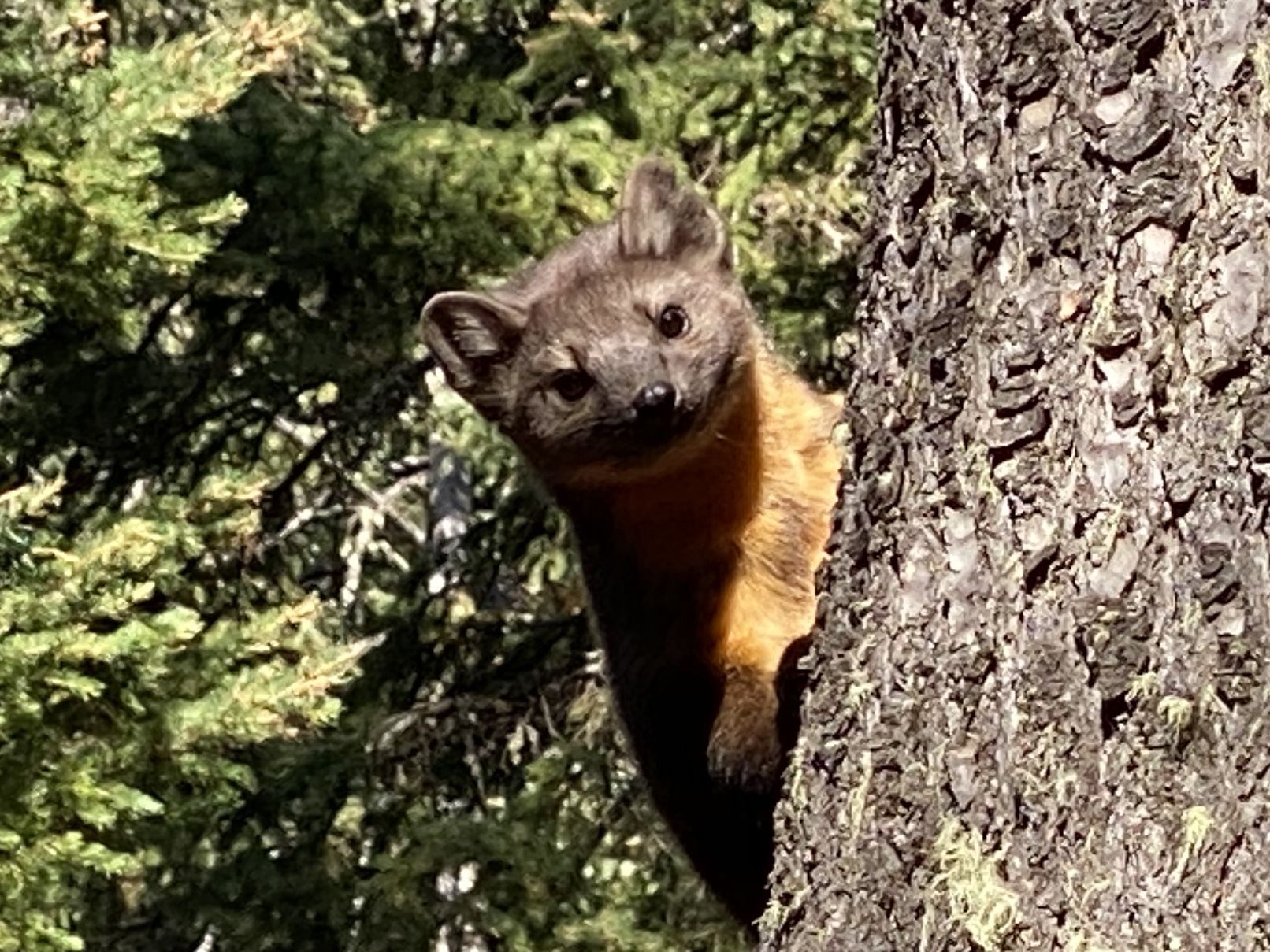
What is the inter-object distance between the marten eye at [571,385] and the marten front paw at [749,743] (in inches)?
39.1

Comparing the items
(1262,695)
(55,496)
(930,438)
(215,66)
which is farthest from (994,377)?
(55,496)

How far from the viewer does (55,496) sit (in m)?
7.44

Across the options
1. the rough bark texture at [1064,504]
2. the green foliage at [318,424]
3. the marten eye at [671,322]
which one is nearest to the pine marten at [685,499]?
the marten eye at [671,322]

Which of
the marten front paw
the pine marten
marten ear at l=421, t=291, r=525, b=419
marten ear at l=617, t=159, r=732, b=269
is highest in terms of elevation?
marten ear at l=617, t=159, r=732, b=269

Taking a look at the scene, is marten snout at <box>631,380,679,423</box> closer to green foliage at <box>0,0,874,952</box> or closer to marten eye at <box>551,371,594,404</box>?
marten eye at <box>551,371,594,404</box>

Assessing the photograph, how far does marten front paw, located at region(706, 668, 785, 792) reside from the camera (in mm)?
5004

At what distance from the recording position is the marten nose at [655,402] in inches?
212

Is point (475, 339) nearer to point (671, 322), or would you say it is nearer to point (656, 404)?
point (671, 322)

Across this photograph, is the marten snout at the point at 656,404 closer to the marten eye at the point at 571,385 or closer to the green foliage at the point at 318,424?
the marten eye at the point at 571,385

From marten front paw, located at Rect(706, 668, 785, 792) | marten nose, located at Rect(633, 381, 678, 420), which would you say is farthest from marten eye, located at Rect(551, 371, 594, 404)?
marten front paw, located at Rect(706, 668, 785, 792)

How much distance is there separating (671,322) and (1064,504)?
257cm

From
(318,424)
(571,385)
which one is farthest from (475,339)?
(318,424)

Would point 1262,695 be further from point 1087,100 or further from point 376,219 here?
point 376,219

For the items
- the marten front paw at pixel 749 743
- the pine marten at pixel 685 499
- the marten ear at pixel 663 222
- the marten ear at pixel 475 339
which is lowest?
the marten front paw at pixel 749 743
